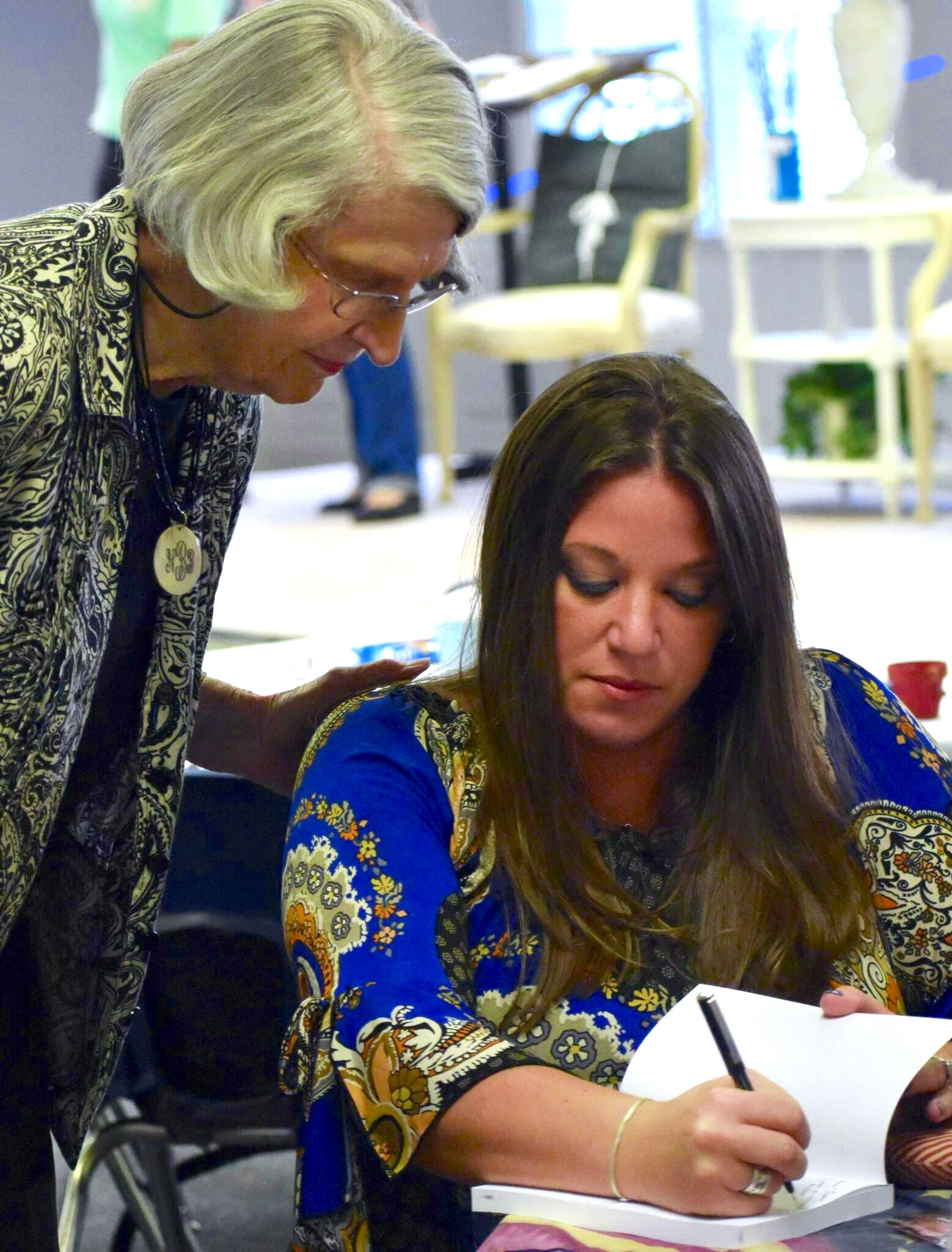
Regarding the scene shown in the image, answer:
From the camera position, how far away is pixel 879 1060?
1129mm

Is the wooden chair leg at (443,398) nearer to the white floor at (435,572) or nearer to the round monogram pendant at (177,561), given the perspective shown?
the white floor at (435,572)

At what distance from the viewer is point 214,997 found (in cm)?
190

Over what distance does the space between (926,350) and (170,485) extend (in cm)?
426

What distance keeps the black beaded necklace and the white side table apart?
4.46 m

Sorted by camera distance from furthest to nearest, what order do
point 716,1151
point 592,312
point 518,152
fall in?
point 518,152, point 592,312, point 716,1151

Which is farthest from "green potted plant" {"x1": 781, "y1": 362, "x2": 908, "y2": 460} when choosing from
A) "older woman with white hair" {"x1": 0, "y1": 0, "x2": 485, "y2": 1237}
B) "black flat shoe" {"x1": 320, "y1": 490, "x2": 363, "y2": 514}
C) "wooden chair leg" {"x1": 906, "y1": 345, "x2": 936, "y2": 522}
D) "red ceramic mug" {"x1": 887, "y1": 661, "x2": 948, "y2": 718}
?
"older woman with white hair" {"x1": 0, "y1": 0, "x2": 485, "y2": 1237}

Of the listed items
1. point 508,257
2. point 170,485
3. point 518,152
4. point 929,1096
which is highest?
point 518,152

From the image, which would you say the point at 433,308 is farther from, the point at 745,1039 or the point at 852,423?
the point at 745,1039

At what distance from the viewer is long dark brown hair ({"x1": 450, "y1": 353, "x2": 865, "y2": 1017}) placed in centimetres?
127

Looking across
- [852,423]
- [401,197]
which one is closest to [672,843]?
[401,197]

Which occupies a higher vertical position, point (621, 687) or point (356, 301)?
point (356, 301)

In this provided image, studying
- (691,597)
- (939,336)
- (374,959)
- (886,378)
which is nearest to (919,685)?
(691,597)

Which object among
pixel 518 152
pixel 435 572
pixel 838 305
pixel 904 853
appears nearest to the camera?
pixel 904 853

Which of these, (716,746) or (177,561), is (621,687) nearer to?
(716,746)
